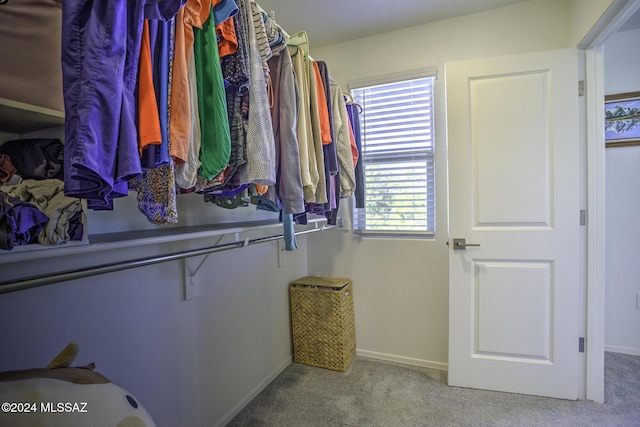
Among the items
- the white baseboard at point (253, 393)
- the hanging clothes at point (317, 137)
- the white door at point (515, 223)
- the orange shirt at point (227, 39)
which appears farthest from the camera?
the white door at point (515, 223)

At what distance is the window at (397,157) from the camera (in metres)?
2.30

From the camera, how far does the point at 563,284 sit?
6.11 ft

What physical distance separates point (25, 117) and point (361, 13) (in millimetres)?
1925

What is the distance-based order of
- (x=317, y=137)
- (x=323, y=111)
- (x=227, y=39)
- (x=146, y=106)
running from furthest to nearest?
(x=323, y=111) < (x=317, y=137) < (x=227, y=39) < (x=146, y=106)

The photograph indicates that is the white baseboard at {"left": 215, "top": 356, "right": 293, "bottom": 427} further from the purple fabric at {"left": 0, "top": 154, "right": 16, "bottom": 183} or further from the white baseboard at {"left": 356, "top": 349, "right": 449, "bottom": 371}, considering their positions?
the purple fabric at {"left": 0, "top": 154, "right": 16, "bottom": 183}

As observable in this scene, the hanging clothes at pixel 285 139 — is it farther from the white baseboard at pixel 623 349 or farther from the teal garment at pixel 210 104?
the white baseboard at pixel 623 349

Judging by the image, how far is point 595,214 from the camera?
1.81 meters

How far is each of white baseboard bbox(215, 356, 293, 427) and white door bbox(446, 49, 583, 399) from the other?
1.12 m

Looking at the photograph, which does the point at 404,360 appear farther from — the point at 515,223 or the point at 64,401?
the point at 64,401

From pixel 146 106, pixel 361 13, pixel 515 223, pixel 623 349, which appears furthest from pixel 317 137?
pixel 623 349

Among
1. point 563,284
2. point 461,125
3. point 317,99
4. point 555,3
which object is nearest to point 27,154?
point 317,99

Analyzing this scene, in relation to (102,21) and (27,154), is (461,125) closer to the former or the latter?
(102,21)

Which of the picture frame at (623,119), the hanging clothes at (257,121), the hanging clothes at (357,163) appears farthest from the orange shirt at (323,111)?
the picture frame at (623,119)

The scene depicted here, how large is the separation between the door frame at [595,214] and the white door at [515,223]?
65 millimetres
